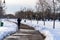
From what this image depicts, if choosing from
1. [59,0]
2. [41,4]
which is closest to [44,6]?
[41,4]

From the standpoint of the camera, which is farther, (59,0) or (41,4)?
(41,4)

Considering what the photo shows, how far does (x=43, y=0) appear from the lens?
45.0 meters

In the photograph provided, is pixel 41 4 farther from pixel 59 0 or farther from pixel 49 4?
pixel 59 0

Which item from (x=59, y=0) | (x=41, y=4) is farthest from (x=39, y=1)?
(x=59, y=0)

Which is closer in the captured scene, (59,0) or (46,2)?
(59,0)

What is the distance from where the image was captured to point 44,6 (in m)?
45.7

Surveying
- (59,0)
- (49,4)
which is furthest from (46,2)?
(59,0)

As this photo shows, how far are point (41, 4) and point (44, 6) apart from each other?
833mm

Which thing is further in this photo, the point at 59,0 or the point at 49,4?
the point at 49,4

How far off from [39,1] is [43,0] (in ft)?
5.78

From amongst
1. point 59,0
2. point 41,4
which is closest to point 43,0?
point 41,4

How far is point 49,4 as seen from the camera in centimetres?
4438

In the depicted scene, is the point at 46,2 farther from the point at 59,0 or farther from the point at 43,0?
the point at 59,0

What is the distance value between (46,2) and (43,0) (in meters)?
1.15
